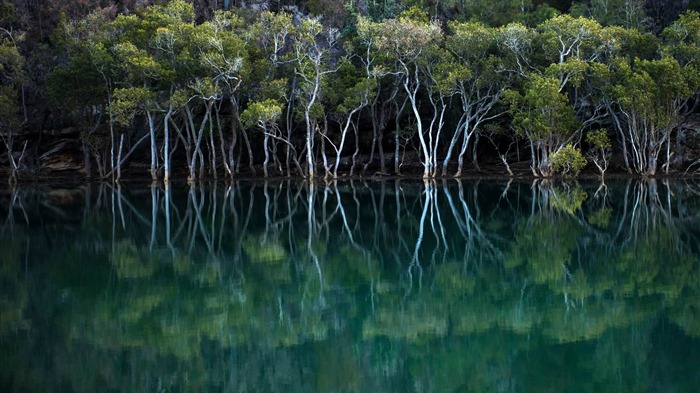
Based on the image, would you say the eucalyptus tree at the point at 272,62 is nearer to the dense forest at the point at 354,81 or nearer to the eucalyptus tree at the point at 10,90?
the dense forest at the point at 354,81

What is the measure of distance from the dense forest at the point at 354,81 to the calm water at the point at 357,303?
1901 centimetres

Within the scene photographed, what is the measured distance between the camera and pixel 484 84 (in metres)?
47.3

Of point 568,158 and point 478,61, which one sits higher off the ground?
point 478,61

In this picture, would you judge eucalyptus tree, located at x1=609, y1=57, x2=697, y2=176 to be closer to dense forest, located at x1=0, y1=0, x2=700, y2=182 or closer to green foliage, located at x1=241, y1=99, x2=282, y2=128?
dense forest, located at x1=0, y1=0, x2=700, y2=182

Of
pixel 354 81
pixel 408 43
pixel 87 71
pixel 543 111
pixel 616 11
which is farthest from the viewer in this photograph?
pixel 616 11

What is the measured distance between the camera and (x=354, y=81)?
50.2m

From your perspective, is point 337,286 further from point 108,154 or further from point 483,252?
point 108,154

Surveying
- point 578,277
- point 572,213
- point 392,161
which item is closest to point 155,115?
point 392,161

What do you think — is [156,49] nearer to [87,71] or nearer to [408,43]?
[87,71]

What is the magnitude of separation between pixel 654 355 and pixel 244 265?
10.0m

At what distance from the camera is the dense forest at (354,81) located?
4453cm

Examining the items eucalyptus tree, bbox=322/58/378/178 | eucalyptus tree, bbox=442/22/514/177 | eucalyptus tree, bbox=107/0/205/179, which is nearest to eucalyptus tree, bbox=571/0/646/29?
eucalyptus tree, bbox=442/22/514/177

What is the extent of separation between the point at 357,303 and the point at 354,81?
3791 centimetres

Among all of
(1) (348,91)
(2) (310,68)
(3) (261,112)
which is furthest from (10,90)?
(1) (348,91)
